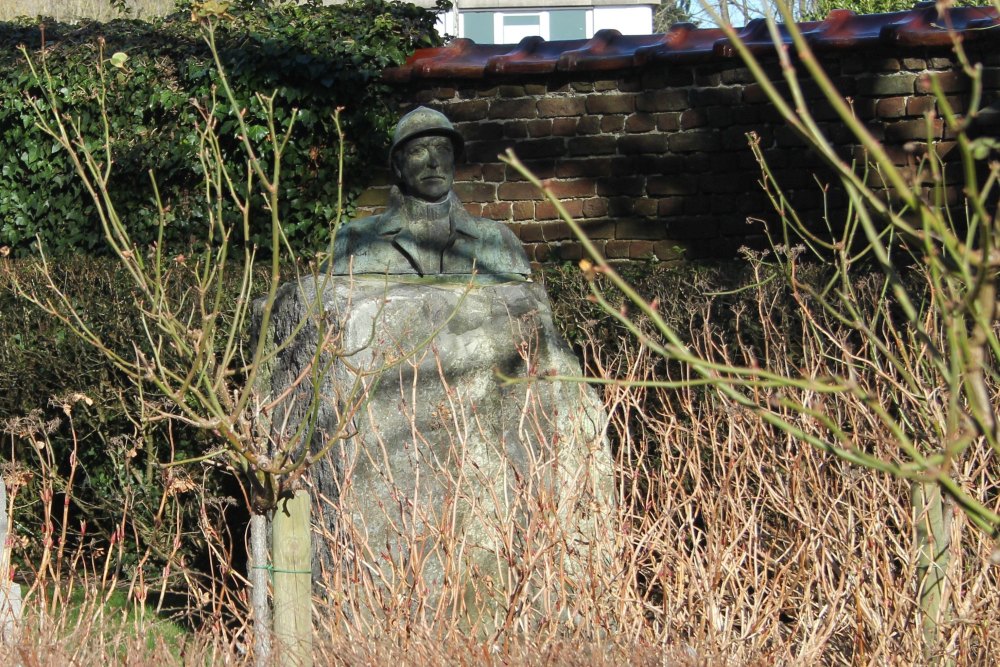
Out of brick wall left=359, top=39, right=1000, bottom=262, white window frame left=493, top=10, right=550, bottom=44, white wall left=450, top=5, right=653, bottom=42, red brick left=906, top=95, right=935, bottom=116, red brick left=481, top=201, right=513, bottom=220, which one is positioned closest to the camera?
red brick left=906, top=95, right=935, bottom=116

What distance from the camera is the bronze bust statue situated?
4.44m

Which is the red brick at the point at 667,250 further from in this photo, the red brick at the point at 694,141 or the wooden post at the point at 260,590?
the wooden post at the point at 260,590

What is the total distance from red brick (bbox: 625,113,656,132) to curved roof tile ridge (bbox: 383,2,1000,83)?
313mm

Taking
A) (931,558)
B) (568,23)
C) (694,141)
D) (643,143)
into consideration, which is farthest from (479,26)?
(931,558)

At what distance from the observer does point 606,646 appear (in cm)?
327

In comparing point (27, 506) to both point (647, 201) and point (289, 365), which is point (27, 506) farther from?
point (647, 201)

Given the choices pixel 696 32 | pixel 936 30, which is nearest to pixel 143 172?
pixel 696 32

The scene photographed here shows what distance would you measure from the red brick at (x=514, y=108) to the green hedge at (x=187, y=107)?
69cm

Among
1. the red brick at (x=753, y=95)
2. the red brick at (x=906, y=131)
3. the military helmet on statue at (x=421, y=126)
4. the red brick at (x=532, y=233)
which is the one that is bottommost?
the red brick at (x=532, y=233)

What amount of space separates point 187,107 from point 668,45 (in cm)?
320

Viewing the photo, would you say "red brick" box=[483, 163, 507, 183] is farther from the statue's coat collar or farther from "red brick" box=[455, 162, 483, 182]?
the statue's coat collar

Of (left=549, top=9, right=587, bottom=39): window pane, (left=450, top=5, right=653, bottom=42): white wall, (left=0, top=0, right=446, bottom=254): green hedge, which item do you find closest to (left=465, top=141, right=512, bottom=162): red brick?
(left=0, top=0, right=446, bottom=254): green hedge

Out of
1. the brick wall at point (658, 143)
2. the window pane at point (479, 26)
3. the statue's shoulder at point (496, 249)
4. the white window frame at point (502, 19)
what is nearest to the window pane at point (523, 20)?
the white window frame at point (502, 19)

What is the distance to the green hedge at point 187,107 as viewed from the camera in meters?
8.02
